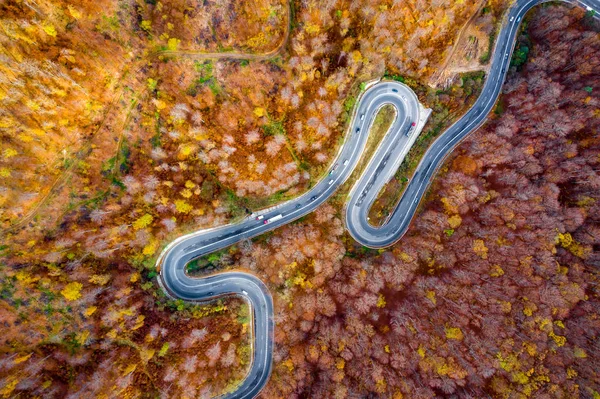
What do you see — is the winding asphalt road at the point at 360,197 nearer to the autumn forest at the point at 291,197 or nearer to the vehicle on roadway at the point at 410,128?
the vehicle on roadway at the point at 410,128

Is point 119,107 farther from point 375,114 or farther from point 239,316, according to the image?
point 375,114

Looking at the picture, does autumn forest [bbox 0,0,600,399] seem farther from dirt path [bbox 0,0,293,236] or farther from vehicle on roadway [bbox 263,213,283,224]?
vehicle on roadway [bbox 263,213,283,224]

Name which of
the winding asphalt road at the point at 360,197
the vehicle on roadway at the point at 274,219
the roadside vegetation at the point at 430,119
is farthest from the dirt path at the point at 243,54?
the vehicle on roadway at the point at 274,219

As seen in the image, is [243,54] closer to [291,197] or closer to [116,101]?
[116,101]

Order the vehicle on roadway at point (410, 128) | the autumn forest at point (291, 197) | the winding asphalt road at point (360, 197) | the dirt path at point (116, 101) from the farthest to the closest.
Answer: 1. the vehicle on roadway at point (410, 128)
2. the winding asphalt road at point (360, 197)
3. the autumn forest at point (291, 197)
4. the dirt path at point (116, 101)

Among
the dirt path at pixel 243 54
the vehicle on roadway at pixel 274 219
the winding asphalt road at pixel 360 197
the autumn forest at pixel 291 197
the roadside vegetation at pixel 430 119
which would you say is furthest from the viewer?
the roadside vegetation at pixel 430 119

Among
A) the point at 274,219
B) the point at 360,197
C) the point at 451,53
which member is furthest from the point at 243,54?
the point at 451,53

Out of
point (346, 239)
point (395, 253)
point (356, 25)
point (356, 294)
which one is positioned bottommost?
point (356, 294)

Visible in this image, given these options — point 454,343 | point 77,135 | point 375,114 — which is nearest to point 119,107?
point 77,135
